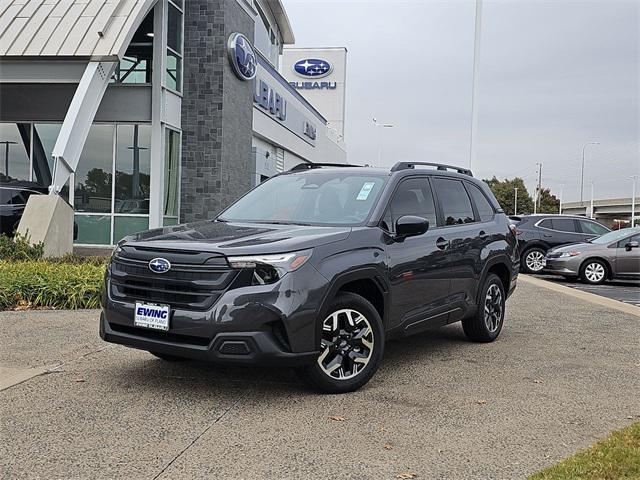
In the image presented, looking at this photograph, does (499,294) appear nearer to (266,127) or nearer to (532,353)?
(532,353)

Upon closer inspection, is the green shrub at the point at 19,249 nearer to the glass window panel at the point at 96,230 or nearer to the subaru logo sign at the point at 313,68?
the glass window panel at the point at 96,230

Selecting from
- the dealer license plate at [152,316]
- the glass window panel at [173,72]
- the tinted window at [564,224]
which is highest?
the glass window panel at [173,72]

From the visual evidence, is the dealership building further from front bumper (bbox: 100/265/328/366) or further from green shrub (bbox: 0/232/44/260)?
front bumper (bbox: 100/265/328/366)

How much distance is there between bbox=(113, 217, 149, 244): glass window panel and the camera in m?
17.0

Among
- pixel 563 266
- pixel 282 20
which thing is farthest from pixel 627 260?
pixel 282 20

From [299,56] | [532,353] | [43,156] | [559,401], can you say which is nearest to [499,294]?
[532,353]

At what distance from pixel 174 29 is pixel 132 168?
4.21m

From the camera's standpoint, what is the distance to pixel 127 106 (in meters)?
17.0

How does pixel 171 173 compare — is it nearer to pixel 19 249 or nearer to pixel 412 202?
pixel 19 249

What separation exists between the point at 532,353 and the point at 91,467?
4641 millimetres

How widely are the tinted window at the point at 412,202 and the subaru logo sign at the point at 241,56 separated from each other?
1417 centimetres

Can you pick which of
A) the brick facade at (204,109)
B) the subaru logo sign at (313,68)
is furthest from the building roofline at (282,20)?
the brick facade at (204,109)

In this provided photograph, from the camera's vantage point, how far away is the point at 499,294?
286 inches

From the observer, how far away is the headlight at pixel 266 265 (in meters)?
4.41
